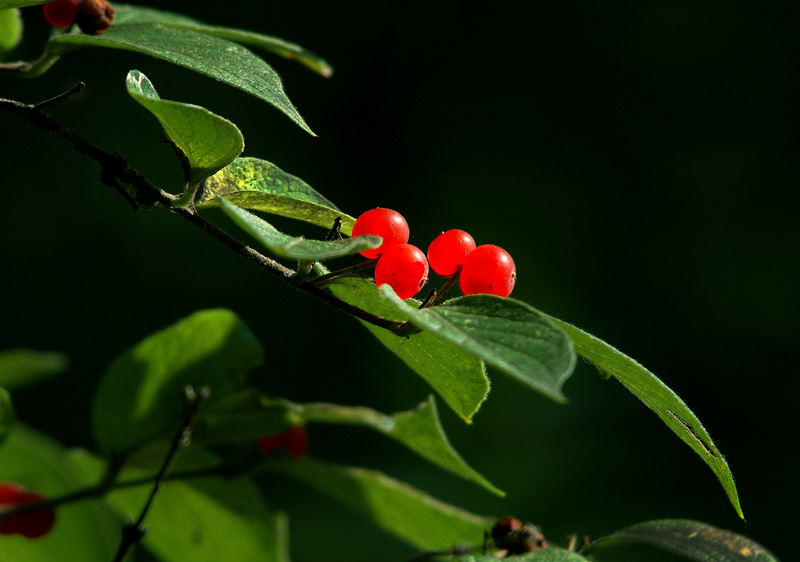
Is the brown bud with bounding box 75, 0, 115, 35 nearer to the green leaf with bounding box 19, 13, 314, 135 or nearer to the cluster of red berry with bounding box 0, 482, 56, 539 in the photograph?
the green leaf with bounding box 19, 13, 314, 135

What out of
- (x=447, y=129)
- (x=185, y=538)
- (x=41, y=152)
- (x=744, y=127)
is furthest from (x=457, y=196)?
(x=185, y=538)

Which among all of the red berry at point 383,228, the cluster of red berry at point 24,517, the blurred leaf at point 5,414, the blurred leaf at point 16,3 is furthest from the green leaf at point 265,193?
the cluster of red berry at point 24,517

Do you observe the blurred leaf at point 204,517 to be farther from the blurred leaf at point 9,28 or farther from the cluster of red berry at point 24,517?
the blurred leaf at point 9,28

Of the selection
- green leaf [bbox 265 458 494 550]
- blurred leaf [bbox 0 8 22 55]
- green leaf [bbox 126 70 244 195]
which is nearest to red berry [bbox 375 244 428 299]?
green leaf [bbox 126 70 244 195]

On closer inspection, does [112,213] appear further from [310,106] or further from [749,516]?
[749,516]

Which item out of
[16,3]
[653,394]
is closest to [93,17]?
[16,3]
